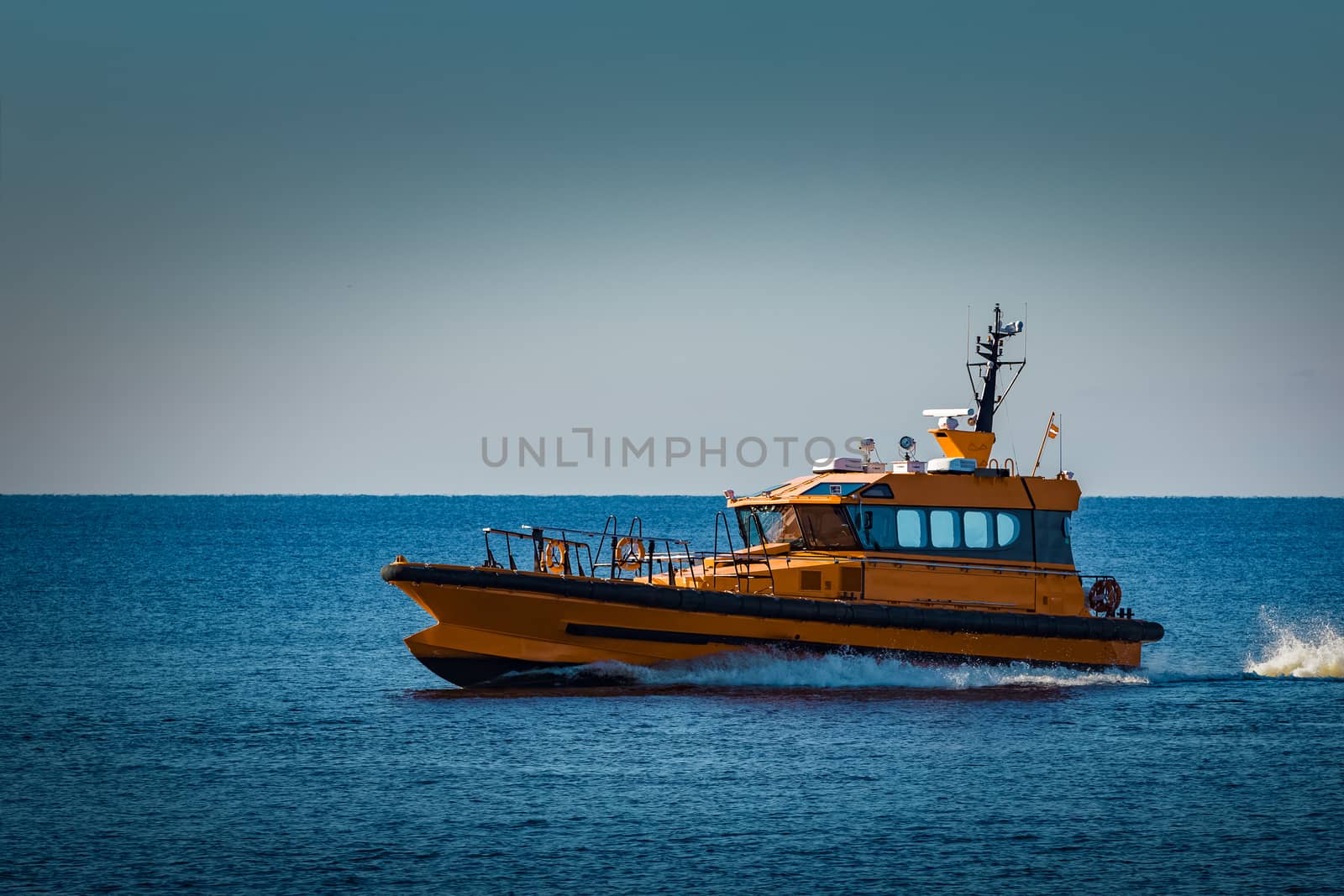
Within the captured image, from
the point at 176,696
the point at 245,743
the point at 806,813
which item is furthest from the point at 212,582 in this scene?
the point at 806,813

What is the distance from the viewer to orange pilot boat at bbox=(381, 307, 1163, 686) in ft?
58.9

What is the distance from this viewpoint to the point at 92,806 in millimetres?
13211

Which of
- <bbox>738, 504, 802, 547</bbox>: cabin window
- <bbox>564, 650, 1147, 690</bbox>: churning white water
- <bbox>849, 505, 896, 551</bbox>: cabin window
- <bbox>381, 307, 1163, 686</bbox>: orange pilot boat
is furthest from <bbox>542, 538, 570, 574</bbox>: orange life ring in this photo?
<bbox>849, 505, 896, 551</bbox>: cabin window

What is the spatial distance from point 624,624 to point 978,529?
546 centimetres

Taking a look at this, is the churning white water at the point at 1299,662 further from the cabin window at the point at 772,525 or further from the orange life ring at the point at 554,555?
the orange life ring at the point at 554,555

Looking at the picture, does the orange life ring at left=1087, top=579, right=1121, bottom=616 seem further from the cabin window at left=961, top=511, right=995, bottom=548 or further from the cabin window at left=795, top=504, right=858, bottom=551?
the cabin window at left=795, top=504, right=858, bottom=551

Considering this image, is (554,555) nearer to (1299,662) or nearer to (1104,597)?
(1104,597)

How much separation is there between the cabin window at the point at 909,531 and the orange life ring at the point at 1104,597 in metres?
2.73

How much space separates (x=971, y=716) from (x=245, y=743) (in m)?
8.82

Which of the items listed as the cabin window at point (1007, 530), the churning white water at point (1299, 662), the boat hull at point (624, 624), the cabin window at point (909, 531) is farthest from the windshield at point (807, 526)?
the churning white water at point (1299, 662)

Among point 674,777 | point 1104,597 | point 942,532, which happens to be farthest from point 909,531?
point 674,777

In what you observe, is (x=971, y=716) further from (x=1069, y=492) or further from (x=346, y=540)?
(x=346, y=540)

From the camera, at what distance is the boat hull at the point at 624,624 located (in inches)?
698

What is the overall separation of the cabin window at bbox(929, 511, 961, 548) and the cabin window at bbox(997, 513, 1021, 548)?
659 mm
